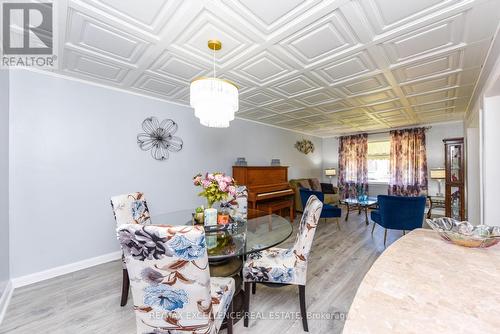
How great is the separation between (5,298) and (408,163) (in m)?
7.91

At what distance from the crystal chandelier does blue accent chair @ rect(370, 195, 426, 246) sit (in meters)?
3.09

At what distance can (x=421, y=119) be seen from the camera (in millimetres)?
4934

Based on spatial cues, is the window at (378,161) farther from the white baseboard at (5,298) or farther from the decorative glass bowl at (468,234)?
the white baseboard at (5,298)

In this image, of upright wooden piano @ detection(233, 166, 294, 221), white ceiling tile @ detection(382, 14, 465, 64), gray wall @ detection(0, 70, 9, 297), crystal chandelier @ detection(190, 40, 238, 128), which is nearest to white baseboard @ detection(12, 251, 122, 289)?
gray wall @ detection(0, 70, 9, 297)

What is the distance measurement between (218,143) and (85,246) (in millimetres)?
2661

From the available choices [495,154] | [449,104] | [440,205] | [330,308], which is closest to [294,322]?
[330,308]

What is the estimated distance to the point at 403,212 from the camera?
130 inches

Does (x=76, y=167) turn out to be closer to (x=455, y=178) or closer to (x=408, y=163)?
(x=455, y=178)

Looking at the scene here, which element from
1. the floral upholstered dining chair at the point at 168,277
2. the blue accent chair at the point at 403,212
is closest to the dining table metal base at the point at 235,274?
the floral upholstered dining chair at the point at 168,277

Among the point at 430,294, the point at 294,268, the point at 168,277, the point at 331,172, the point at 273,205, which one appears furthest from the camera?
the point at 331,172

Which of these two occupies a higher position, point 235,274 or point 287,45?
point 287,45

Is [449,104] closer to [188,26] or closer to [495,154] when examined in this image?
[495,154]

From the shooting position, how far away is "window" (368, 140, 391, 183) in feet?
20.8

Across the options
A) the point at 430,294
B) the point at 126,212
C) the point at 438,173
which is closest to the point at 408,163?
the point at 438,173
